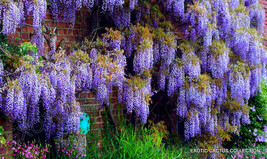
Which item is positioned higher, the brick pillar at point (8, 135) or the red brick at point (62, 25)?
the red brick at point (62, 25)

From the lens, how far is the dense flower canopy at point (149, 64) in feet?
11.5

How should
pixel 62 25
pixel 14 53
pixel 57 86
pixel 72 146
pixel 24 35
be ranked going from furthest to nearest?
1. pixel 62 25
2. pixel 24 35
3. pixel 72 146
4. pixel 14 53
5. pixel 57 86

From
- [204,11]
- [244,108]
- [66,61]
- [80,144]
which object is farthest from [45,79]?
[244,108]

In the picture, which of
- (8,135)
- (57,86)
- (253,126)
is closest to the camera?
(57,86)

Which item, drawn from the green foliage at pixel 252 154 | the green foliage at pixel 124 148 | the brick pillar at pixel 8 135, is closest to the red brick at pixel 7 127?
the brick pillar at pixel 8 135

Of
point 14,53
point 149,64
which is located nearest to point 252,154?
point 149,64

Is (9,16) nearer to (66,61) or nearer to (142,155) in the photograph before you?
(66,61)

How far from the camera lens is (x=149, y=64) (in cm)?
466

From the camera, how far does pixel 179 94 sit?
5.37 meters

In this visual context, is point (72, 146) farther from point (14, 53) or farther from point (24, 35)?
point (24, 35)

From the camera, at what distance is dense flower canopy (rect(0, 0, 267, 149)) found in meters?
3.49

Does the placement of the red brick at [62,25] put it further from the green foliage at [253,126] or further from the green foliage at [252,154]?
the green foliage at [253,126]

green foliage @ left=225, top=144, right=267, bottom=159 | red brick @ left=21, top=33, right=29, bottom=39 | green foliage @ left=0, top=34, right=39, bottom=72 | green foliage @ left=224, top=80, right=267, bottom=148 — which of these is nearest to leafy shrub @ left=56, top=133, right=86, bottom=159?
green foliage @ left=0, top=34, right=39, bottom=72

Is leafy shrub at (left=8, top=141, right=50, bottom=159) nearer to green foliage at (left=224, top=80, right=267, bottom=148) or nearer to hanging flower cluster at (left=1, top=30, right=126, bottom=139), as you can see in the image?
hanging flower cluster at (left=1, top=30, right=126, bottom=139)
